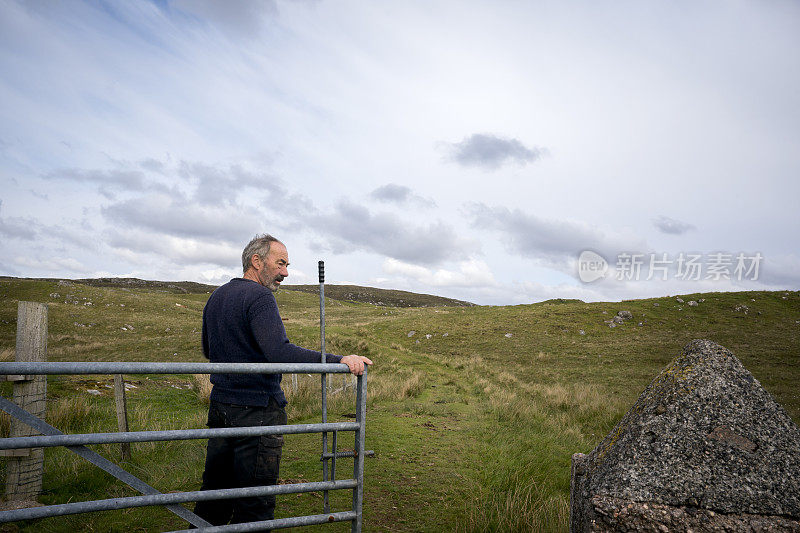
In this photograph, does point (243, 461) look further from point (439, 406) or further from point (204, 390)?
point (204, 390)

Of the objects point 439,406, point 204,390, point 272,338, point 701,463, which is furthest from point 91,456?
point 204,390

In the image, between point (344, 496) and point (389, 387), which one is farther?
point (389, 387)

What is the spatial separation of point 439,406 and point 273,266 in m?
8.91

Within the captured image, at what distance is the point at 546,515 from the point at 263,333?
3365mm

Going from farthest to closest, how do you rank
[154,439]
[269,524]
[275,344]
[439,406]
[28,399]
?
[439,406]
[28,399]
[275,344]
[269,524]
[154,439]

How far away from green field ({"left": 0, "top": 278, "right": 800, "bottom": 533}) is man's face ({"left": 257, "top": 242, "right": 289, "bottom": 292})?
2.50 m

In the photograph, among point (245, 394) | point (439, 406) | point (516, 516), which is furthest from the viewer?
point (439, 406)

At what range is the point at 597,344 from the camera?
3055 cm

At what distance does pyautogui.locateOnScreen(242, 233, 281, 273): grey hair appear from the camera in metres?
3.91

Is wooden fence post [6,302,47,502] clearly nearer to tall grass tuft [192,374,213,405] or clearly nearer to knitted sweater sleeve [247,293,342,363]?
knitted sweater sleeve [247,293,342,363]

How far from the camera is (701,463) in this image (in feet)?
8.95

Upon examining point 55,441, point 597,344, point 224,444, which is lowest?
point 597,344

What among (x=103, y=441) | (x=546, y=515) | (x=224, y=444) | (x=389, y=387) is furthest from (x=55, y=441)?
(x=389, y=387)

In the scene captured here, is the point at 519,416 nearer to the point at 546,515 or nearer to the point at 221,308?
the point at 546,515
